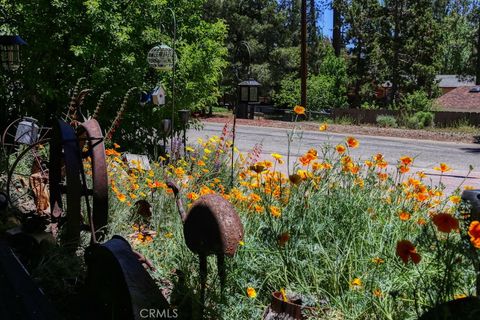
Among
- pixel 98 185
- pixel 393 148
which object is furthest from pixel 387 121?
pixel 98 185

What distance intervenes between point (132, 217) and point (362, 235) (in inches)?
68.6

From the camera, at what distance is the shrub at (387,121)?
26.1 meters

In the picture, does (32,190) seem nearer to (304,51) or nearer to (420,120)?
(304,51)

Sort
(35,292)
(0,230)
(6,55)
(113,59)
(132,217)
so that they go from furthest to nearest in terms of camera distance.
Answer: (113,59), (6,55), (132,217), (0,230), (35,292)

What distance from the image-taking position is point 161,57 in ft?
27.3

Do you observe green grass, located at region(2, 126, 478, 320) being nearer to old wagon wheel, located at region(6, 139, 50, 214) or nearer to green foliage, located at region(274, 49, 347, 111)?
old wagon wheel, located at region(6, 139, 50, 214)

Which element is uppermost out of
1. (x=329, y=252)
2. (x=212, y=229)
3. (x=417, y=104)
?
(x=417, y=104)

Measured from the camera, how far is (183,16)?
387 inches

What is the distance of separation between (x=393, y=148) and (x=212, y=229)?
15382 millimetres

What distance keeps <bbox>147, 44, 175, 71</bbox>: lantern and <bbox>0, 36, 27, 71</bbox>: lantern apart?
70.1 inches

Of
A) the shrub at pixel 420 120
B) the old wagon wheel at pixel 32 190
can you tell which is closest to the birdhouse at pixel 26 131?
the old wagon wheel at pixel 32 190

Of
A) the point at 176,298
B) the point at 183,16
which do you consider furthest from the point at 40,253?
the point at 183,16

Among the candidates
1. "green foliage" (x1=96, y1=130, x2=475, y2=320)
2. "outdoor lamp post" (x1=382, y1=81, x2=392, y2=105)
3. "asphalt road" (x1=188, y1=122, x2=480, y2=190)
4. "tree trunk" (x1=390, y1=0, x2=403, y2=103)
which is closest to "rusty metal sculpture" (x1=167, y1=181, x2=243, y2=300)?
"green foliage" (x1=96, y1=130, x2=475, y2=320)

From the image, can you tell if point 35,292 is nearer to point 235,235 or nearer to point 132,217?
point 235,235
